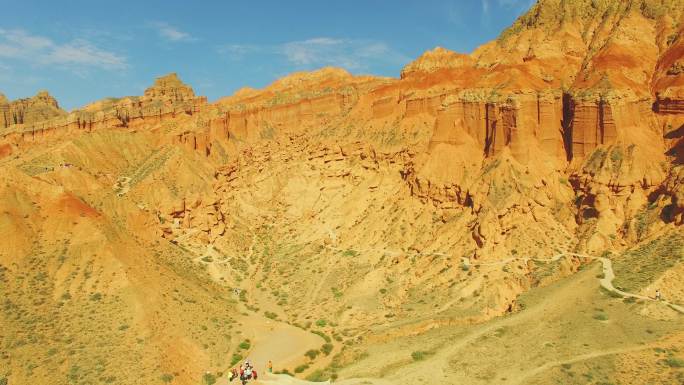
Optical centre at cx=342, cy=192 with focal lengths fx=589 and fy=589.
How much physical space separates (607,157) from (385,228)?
18.9m

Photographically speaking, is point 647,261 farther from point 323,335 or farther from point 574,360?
point 323,335

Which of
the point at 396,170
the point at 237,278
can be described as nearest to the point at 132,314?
the point at 237,278

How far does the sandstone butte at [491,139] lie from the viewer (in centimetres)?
4481

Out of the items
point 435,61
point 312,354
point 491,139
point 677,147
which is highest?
point 435,61

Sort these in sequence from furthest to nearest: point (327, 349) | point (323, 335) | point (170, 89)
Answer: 1. point (170, 89)
2. point (323, 335)
3. point (327, 349)

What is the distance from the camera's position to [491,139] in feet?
172

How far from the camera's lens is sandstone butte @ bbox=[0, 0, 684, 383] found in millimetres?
Result: 44812

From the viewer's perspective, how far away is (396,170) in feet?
186

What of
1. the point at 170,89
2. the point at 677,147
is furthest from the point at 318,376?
the point at 170,89

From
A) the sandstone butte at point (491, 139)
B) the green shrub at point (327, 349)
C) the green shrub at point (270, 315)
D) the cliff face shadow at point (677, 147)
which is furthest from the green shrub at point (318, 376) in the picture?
the cliff face shadow at point (677, 147)

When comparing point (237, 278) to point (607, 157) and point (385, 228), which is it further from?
point (607, 157)

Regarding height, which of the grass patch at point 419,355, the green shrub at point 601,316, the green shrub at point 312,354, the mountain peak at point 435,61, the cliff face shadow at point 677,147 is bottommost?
the green shrub at point 312,354

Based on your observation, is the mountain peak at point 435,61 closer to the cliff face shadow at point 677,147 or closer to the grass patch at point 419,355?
the cliff face shadow at point 677,147

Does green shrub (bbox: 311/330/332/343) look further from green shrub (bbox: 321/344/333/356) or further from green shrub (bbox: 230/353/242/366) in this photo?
green shrub (bbox: 230/353/242/366)
